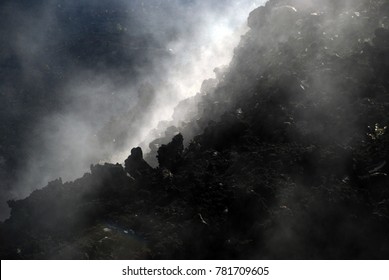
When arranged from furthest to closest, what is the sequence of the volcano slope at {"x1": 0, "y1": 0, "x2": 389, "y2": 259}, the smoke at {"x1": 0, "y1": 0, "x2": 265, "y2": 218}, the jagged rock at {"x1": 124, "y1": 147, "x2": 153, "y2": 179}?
1. the smoke at {"x1": 0, "y1": 0, "x2": 265, "y2": 218}
2. the jagged rock at {"x1": 124, "y1": 147, "x2": 153, "y2": 179}
3. the volcano slope at {"x1": 0, "y1": 0, "x2": 389, "y2": 259}

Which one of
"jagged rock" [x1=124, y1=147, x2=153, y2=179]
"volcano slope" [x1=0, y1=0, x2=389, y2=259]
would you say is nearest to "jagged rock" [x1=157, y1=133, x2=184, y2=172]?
"volcano slope" [x1=0, y1=0, x2=389, y2=259]

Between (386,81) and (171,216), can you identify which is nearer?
(171,216)

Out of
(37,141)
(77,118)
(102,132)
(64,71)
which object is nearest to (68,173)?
(102,132)

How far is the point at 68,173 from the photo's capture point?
6184 centimetres

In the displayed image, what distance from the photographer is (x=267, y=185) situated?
23.1 meters

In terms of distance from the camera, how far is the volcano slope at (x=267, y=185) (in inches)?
816

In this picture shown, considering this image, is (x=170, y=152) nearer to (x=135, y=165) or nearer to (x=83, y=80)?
(x=135, y=165)

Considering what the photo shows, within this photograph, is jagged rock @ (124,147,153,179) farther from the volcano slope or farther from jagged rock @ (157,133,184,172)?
jagged rock @ (157,133,184,172)

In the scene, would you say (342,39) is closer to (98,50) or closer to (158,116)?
(158,116)

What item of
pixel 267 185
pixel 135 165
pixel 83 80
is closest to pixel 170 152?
pixel 135 165

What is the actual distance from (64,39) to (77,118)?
2580 cm

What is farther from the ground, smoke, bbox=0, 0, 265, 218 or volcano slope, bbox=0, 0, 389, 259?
smoke, bbox=0, 0, 265, 218

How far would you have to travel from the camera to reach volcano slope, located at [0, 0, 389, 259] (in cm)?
2073

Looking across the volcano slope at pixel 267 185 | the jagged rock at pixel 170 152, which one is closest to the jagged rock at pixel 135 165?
the volcano slope at pixel 267 185
